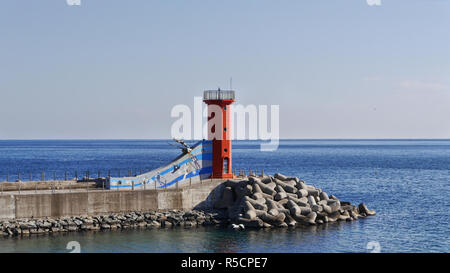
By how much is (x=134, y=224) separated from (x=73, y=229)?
148 inches

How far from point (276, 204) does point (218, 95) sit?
8891mm

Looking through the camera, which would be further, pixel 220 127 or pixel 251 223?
pixel 220 127

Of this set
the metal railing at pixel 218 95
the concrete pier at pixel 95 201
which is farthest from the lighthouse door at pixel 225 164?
the metal railing at pixel 218 95

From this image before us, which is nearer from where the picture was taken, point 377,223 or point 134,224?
point 134,224

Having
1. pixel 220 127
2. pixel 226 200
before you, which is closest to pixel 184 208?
pixel 226 200

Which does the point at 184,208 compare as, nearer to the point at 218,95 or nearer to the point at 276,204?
the point at 276,204

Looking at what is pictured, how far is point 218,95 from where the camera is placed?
1690 inches

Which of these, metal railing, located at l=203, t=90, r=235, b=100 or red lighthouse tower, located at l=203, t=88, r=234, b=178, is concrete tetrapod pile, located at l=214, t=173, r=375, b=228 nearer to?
red lighthouse tower, located at l=203, t=88, r=234, b=178

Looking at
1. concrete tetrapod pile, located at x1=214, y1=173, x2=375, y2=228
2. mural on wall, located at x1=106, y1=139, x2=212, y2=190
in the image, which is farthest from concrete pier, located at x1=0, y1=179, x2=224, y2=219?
concrete tetrapod pile, located at x1=214, y1=173, x2=375, y2=228
